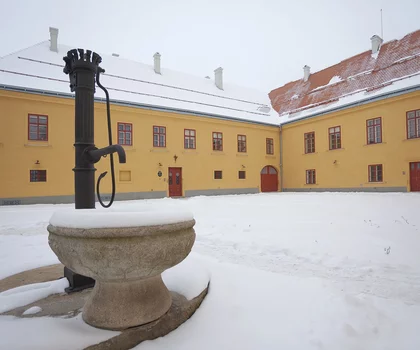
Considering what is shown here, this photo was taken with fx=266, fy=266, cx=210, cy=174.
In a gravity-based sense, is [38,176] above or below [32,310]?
above

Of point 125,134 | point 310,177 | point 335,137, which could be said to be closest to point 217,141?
point 125,134

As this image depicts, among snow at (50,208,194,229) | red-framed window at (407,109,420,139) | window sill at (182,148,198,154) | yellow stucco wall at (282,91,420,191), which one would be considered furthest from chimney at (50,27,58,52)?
red-framed window at (407,109,420,139)

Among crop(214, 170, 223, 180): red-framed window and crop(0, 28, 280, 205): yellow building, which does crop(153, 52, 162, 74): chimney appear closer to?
crop(0, 28, 280, 205): yellow building

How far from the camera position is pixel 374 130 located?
17.2 meters

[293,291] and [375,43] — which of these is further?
[375,43]

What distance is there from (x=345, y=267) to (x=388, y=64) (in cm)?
1975

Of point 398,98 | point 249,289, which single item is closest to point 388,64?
point 398,98

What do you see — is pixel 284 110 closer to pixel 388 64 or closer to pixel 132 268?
pixel 388 64

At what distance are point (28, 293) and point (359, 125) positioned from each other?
65.0ft

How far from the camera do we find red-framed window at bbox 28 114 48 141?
13898 millimetres

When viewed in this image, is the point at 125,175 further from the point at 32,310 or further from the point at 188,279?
the point at 32,310

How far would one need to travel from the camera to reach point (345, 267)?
3.62 m

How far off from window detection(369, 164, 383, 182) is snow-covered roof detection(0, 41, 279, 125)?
27.6 feet

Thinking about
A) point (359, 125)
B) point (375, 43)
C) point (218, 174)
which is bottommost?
point (218, 174)
